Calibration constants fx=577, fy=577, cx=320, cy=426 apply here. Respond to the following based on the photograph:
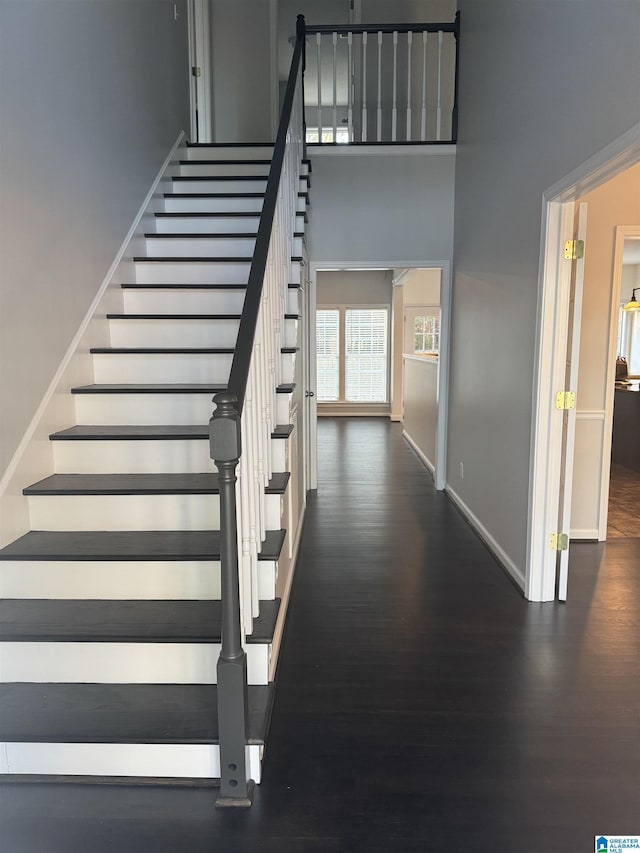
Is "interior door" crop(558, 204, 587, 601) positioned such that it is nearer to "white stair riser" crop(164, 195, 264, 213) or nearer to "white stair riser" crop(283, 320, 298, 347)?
"white stair riser" crop(283, 320, 298, 347)

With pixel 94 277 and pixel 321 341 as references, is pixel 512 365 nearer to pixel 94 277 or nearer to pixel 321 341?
pixel 94 277

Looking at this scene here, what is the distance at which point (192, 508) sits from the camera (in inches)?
93.0

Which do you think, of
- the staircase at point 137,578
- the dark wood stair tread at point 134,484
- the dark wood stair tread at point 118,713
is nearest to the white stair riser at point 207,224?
the staircase at point 137,578

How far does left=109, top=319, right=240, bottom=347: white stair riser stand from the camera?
320 centimetres

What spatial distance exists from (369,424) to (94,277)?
7051 mm

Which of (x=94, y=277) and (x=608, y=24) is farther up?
(x=608, y=24)

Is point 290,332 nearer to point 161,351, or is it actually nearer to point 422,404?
point 161,351

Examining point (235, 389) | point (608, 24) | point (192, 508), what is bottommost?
point (192, 508)

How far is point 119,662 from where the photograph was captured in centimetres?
197

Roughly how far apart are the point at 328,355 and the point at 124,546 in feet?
28.6

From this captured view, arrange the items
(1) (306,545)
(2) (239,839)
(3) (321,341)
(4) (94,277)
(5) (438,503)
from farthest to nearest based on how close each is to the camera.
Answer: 1. (3) (321,341)
2. (5) (438,503)
3. (1) (306,545)
4. (4) (94,277)
5. (2) (239,839)

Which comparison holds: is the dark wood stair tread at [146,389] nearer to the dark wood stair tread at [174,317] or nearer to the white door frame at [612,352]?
the dark wood stair tread at [174,317]

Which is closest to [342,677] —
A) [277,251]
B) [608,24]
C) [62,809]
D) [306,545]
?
[62,809]

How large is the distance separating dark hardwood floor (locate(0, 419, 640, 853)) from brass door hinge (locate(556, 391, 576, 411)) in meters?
1.04
